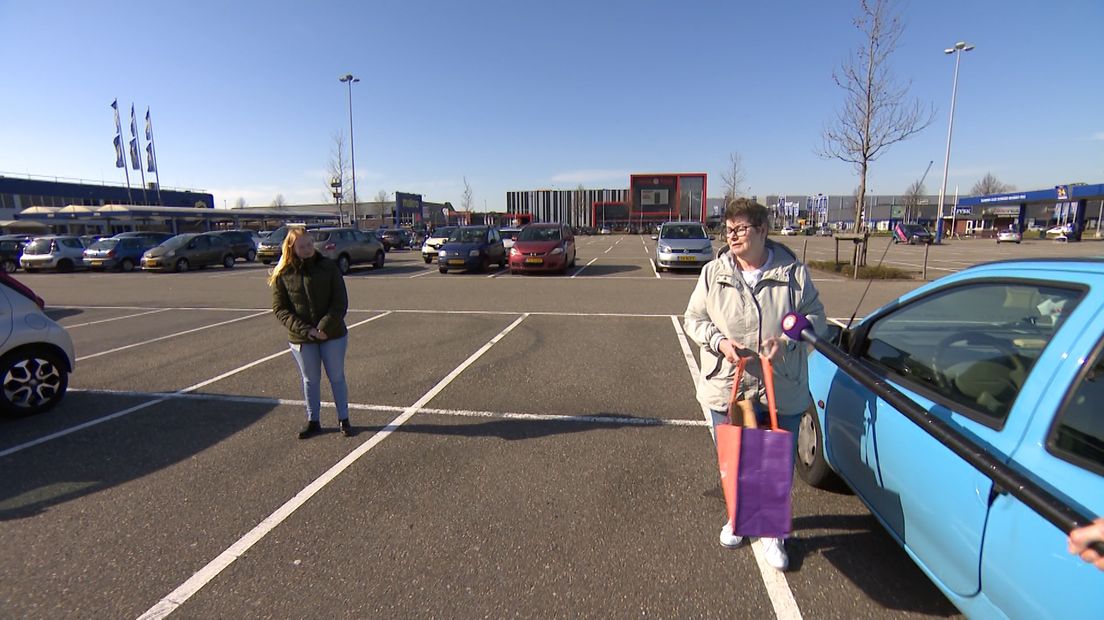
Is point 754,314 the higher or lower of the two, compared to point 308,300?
higher

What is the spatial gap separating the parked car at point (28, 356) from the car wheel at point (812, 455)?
6.36 meters

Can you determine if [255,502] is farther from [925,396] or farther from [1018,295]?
[1018,295]

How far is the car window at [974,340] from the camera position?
6.31 feet

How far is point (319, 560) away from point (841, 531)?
285 centimetres

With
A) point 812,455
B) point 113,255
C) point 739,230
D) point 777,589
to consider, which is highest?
point 739,230

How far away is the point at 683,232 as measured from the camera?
A: 18.5 metres

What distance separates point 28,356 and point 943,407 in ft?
22.6

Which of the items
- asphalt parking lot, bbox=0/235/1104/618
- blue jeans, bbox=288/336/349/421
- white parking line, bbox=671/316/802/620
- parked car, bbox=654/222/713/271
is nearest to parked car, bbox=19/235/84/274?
asphalt parking lot, bbox=0/235/1104/618

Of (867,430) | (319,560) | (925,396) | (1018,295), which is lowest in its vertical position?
(319,560)

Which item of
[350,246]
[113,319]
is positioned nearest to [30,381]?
[113,319]

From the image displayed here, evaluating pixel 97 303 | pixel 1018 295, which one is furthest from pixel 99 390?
pixel 97 303

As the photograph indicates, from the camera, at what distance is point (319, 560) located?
2.73m

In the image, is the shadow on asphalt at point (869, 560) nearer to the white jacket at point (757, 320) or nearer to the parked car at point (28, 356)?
the white jacket at point (757, 320)

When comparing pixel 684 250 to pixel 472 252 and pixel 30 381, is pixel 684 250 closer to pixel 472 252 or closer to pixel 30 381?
pixel 472 252
